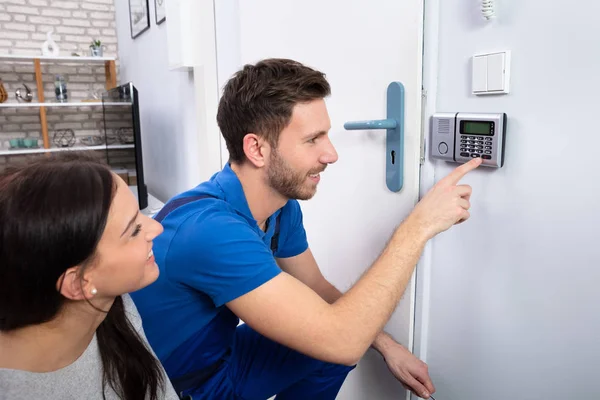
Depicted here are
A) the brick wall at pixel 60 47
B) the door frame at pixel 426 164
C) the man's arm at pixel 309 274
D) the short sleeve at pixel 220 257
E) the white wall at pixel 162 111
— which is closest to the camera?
the short sleeve at pixel 220 257

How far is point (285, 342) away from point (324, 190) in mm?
685

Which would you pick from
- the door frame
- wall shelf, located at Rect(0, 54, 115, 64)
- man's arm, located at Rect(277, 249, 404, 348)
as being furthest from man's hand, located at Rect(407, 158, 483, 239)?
wall shelf, located at Rect(0, 54, 115, 64)

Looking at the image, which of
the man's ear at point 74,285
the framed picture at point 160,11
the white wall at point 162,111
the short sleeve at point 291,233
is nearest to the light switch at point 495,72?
the short sleeve at point 291,233

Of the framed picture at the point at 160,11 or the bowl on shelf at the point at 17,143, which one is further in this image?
the bowl on shelf at the point at 17,143

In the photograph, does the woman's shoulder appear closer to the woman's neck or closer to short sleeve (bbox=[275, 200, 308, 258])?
the woman's neck

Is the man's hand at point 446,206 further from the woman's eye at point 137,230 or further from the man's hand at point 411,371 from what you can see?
the woman's eye at point 137,230

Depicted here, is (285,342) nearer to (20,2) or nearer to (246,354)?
(246,354)

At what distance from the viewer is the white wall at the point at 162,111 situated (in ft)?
9.39

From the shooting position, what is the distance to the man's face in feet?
3.77

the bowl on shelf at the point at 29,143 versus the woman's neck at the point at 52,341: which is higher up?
the bowl on shelf at the point at 29,143

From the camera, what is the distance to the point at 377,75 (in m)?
1.22

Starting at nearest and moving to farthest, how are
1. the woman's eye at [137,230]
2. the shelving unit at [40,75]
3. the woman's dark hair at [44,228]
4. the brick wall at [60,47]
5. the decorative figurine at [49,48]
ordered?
the woman's dark hair at [44,228] → the woman's eye at [137,230] → the shelving unit at [40,75] → the decorative figurine at [49,48] → the brick wall at [60,47]

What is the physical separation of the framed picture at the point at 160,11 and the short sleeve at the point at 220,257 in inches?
95.6

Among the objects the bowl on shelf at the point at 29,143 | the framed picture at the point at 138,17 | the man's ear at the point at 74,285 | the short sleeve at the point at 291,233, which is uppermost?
the framed picture at the point at 138,17
